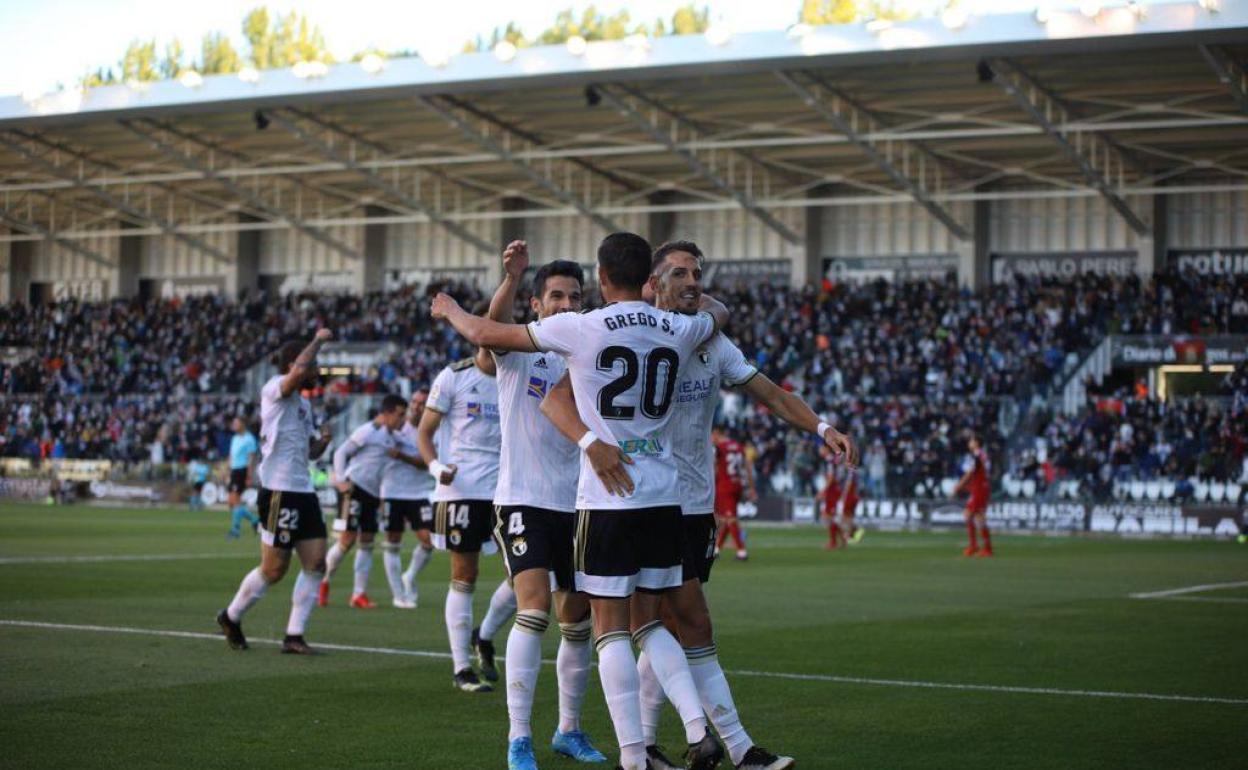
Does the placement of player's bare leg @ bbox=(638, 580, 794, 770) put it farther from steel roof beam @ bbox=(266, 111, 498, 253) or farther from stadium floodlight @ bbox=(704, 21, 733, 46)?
steel roof beam @ bbox=(266, 111, 498, 253)

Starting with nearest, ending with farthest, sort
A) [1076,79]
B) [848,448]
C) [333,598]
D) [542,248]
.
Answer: [848,448], [333,598], [1076,79], [542,248]

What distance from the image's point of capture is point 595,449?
7207 millimetres

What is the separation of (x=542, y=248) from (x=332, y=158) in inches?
457

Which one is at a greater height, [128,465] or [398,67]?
[398,67]

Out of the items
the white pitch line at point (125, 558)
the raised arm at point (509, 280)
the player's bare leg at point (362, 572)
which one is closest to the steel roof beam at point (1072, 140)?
the white pitch line at point (125, 558)

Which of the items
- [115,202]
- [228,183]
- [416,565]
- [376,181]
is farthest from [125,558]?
[115,202]

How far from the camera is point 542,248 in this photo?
197ft

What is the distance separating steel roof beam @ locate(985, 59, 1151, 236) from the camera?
3944cm

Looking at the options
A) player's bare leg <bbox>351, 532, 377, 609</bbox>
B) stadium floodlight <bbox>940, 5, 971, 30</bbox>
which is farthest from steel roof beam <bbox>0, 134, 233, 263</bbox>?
player's bare leg <bbox>351, 532, 377, 609</bbox>

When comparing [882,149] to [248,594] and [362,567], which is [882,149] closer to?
[362,567]

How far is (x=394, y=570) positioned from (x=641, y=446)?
36.9 feet

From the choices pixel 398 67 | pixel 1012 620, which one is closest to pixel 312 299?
pixel 398 67

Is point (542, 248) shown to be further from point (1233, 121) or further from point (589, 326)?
point (589, 326)

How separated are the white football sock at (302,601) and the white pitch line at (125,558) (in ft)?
34.9
